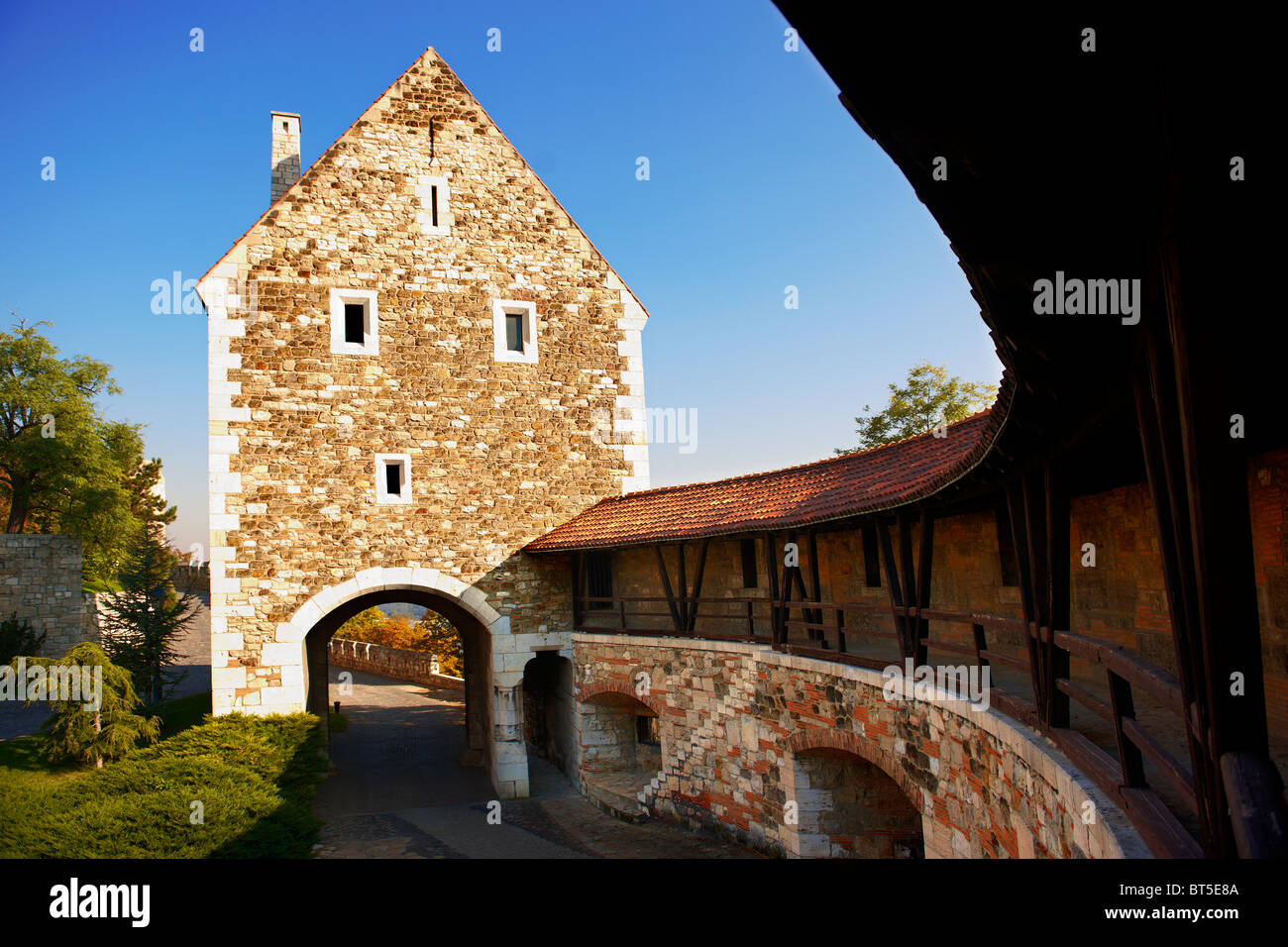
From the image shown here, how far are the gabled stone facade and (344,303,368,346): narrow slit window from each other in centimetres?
7

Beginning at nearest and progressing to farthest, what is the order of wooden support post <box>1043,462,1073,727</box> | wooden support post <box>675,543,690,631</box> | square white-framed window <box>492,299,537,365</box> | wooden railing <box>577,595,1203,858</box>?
1. wooden railing <box>577,595,1203,858</box>
2. wooden support post <box>1043,462,1073,727</box>
3. wooden support post <box>675,543,690,631</box>
4. square white-framed window <box>492,299,537,365</box>

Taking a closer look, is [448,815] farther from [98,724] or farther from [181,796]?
[98,724]

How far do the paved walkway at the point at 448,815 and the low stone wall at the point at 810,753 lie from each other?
29.3 inches

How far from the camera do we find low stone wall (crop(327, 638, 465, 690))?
28.5 meters

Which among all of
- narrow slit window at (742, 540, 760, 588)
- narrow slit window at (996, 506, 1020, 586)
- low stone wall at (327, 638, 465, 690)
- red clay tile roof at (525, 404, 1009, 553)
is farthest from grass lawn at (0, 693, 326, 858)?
low stone wall at (327, 638, 465, 690)

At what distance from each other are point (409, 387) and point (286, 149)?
7066 millimetres

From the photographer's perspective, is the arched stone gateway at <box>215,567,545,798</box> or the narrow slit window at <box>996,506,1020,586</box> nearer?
the narrow slit window at <box>996,506,1020,586</box>

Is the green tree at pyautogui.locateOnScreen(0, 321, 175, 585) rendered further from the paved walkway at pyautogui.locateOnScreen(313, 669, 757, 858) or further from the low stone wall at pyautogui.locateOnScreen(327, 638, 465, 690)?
the paved walkway at pyautogui.locateOnScreen(313, 669, 757, 858)

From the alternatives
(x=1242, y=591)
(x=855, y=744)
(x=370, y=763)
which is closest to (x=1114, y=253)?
(x=1242, y=591)

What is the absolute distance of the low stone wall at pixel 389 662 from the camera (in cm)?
2852

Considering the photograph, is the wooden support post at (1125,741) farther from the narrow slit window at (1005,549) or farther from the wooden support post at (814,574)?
the wooden support post at (814,574)

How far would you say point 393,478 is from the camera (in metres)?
14.4
